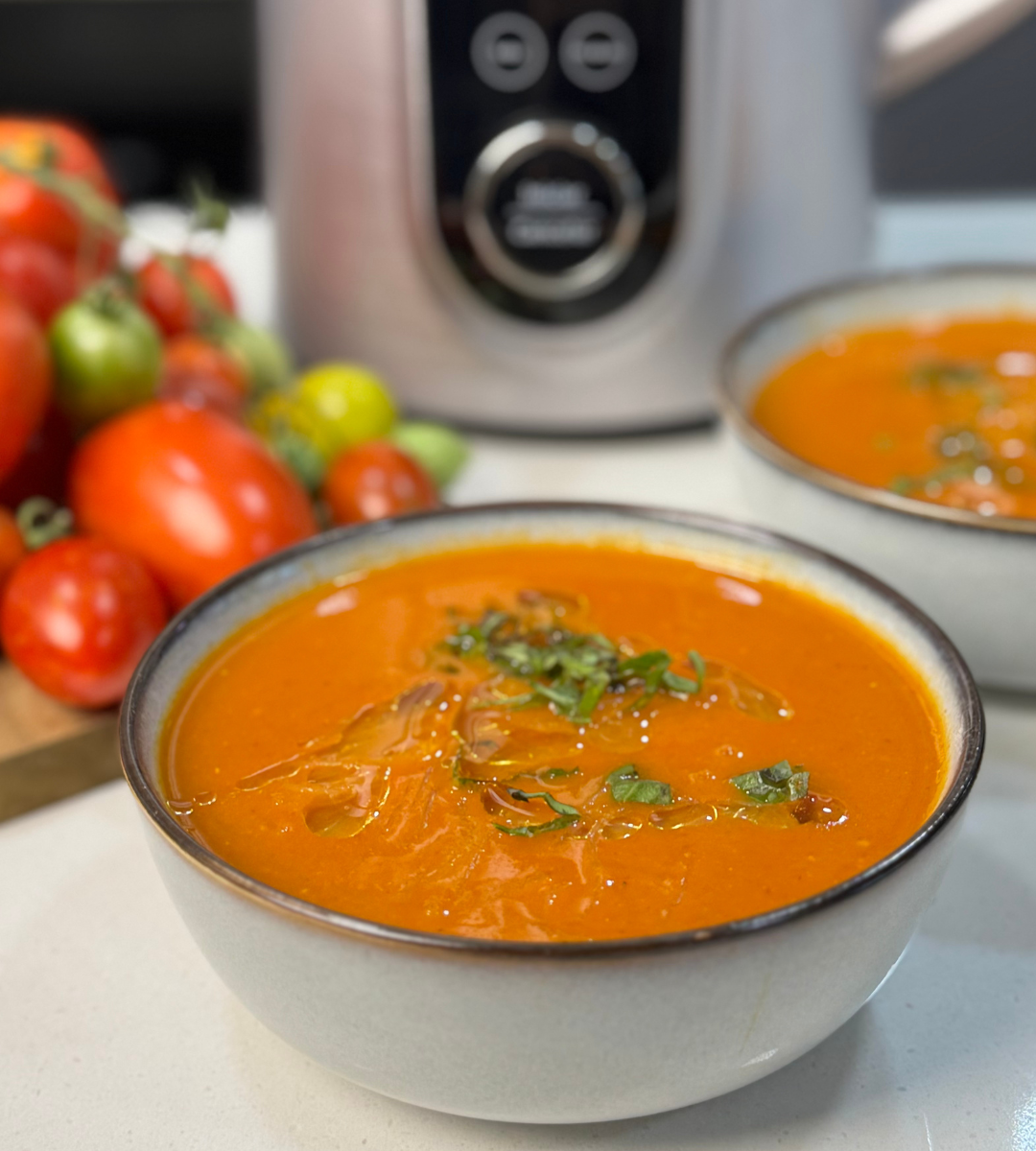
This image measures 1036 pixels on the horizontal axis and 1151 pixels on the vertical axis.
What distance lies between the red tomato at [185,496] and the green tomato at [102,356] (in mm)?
34

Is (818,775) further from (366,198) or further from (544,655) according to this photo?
(366,198)

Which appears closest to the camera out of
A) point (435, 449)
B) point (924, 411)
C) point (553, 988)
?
point (553, 988)

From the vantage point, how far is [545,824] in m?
0.80

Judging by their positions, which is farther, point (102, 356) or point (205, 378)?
point (205, 378)

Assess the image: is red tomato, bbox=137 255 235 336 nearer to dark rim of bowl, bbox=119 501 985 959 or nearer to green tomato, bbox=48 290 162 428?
green tomato, bbox=48 290 162 428

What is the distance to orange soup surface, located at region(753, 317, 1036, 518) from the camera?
4.09ft

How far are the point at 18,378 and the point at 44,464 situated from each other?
5.9 inches

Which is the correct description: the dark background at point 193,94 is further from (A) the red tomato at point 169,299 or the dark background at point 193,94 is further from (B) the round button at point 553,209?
(B) the round button at point 553,209

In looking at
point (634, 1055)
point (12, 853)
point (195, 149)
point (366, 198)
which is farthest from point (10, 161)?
point (195, 149)

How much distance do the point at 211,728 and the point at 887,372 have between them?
0.84 metres

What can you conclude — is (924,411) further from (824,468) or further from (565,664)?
(565,664)

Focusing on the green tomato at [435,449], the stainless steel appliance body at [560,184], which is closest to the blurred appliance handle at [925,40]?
the stainless steel appliance body at [560,184]

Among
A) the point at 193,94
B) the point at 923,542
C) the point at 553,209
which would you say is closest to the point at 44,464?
the point at 553,209

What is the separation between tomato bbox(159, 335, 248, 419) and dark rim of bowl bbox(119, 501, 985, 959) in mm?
455
